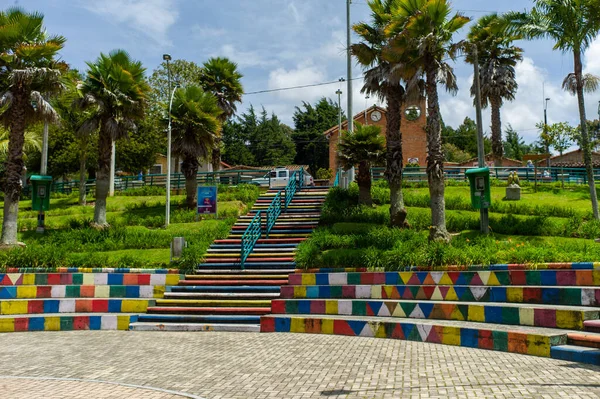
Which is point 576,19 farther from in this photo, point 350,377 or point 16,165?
point 16,165

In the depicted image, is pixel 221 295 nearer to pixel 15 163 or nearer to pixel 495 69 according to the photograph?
pixel 15 163

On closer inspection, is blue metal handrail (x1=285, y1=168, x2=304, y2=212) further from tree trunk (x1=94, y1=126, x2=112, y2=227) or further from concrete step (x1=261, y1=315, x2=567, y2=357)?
concrete step (x1=261, y1=315, x2=567, y2=357)

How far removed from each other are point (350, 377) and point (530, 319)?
4.36m

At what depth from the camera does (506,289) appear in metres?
11.0

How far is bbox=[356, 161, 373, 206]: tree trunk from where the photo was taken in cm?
2032

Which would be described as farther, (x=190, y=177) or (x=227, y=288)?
(x=190, y=177)

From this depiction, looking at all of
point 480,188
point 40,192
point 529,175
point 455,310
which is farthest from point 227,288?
point 529,175

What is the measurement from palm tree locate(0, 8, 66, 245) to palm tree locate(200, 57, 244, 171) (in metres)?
16.8

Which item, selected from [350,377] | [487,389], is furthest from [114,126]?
[487,389]

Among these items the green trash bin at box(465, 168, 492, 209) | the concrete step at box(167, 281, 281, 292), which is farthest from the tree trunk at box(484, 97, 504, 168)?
the concrete step at box(167, 281, 281, 292)

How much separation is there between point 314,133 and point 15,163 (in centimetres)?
5443

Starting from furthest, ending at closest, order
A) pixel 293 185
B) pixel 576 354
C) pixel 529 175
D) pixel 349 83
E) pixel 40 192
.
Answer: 1. pixel 529 175
2. pixel 349 83
3. pixel 293 185
4. pixel 40 192
5. pixel 576 354

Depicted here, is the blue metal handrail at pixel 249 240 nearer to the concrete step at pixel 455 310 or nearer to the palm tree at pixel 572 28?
the concrete step at pixel 455 310

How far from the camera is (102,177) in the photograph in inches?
808
